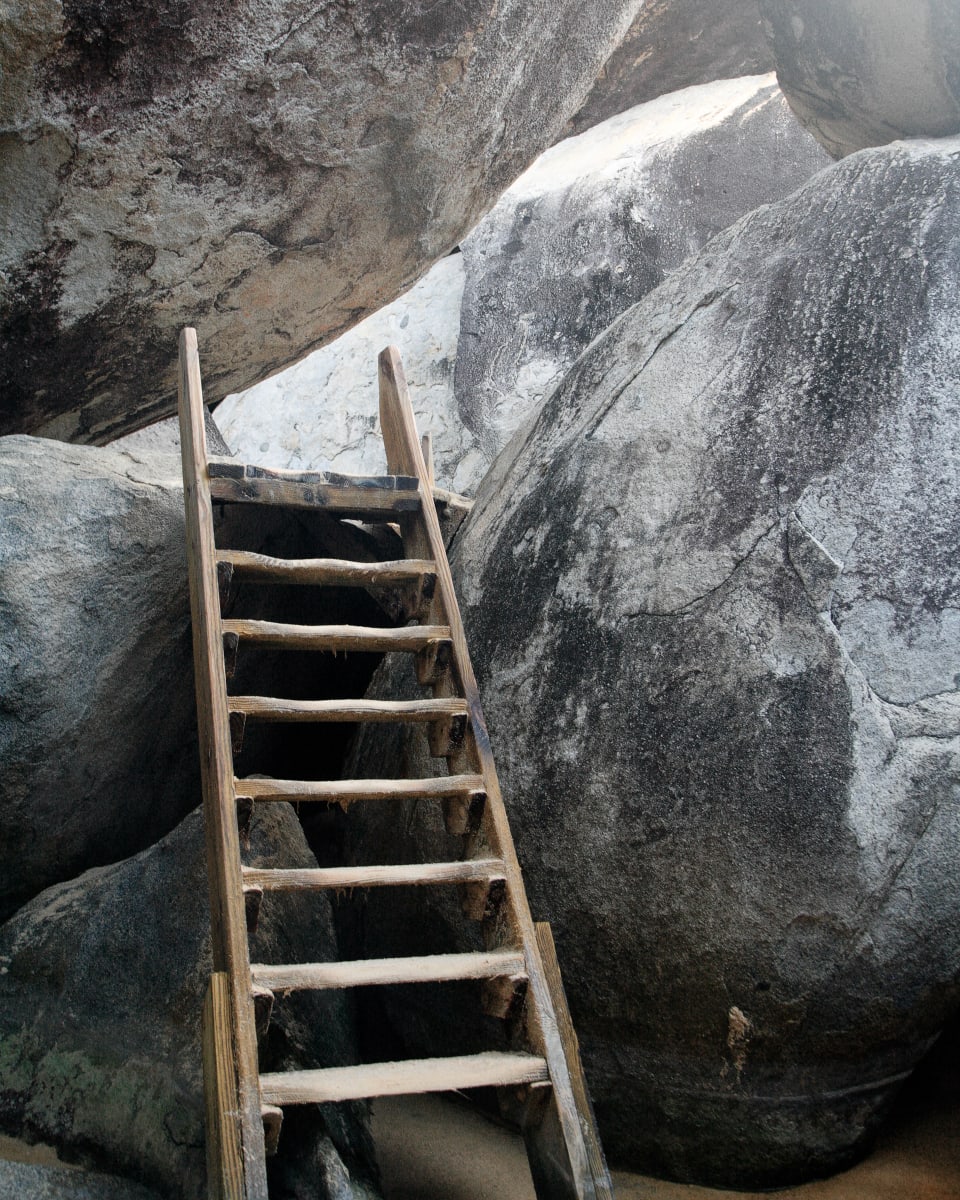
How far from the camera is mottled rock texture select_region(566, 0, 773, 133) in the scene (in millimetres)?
7508

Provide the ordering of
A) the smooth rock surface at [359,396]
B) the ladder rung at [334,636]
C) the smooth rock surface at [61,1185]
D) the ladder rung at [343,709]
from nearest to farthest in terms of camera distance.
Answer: the smooth rock surface at [61,1185], the ladder rung at [343,709], the ladder rung at [334,636], the smooth rock surface at [359,396]

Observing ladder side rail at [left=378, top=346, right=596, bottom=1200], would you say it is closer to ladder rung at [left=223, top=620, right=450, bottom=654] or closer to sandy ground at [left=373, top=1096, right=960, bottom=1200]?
ladder rung at [left=223, top=620, right=450, bottom=654]

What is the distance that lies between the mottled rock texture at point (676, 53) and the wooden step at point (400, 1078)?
687 cm

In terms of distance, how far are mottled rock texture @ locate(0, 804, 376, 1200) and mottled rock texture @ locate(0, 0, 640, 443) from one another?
1.62m

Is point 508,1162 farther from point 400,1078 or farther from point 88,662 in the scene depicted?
point 88,662

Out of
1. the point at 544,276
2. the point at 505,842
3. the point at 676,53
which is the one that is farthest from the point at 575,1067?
the point at 676,53

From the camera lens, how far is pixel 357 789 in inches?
97.9

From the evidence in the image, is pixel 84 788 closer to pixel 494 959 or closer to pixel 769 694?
pixel 494 959

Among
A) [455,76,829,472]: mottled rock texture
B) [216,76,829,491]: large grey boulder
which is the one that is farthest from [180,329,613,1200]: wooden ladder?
[455,76,829,472]: mottled rock texture

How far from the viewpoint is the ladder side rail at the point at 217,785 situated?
196cm

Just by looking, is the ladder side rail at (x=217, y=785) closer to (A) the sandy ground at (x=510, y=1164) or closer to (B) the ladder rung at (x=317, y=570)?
(B) the ladder rung at (x=317, y=570)

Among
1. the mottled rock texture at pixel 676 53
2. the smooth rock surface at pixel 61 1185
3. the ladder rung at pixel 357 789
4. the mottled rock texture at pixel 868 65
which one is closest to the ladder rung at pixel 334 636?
the ladder rung at pixel 357 789

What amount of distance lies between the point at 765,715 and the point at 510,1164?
1337mm

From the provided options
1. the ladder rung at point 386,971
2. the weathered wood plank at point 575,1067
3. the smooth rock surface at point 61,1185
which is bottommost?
the smooth rock surface at point 61,1185
